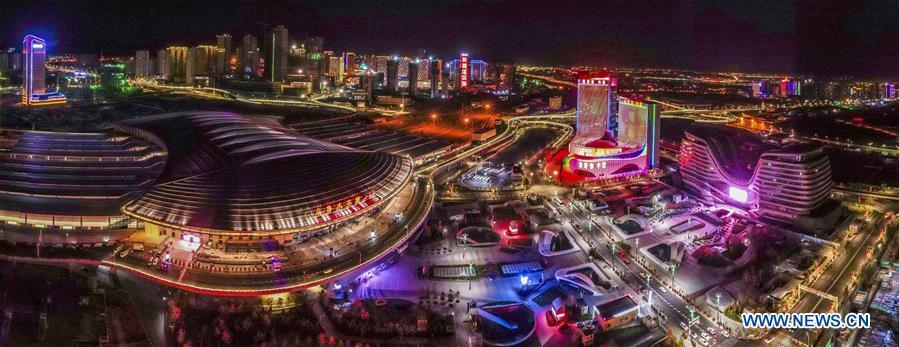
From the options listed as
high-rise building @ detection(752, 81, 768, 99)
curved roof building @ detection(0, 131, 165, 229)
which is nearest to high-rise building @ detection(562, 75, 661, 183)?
curved roof building @ detection(0, 131, 165, 229)

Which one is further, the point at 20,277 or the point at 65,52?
the point at 65,52

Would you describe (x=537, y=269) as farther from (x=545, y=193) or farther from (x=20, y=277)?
(x=20, y=277)

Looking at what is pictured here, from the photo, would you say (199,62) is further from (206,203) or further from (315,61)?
(206,203)

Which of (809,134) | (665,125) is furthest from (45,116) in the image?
(809,134)

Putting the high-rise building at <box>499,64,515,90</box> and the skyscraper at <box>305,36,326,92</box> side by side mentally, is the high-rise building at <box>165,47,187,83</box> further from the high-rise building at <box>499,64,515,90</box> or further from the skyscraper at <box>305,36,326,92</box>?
the high-rise building at <box>499,64,515,90</box>

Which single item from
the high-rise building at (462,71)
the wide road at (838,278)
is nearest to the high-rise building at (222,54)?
the high-rise building at (462,71)

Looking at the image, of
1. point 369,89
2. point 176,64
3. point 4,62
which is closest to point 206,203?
point 4,62
